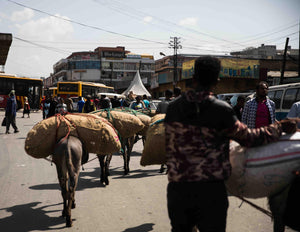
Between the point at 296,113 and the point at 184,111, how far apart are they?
14.6 feet

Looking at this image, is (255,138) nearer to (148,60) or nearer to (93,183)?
(93,183)

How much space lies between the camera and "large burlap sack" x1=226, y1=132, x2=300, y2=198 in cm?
232

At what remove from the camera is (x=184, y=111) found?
218 centimetres

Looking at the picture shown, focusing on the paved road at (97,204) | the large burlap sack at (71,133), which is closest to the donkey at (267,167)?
the paved road at (97,204)

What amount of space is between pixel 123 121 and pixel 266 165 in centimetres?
420

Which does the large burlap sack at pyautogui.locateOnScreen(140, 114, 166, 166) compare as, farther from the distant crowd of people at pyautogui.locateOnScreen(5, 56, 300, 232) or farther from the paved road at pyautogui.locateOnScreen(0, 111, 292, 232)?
the distant crowd of people at pyautogui.locateOnScreen(5, 56, 300, 232)

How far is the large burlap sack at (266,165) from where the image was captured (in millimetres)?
2316

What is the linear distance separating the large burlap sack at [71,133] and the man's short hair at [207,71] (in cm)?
266

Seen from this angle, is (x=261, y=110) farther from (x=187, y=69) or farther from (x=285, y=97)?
(x=187, y=69)

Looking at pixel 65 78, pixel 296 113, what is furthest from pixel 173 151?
pixel 65 78

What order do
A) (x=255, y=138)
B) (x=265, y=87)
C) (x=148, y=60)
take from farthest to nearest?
Answer: 1. (x=148, y=60)
2. (x=265, y=87)
3. (x=255, y=138)

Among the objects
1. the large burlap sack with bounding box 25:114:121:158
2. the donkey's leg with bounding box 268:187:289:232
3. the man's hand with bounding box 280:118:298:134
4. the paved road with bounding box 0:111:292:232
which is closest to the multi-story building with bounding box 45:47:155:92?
the paved road with bounding box 0:111:292:232

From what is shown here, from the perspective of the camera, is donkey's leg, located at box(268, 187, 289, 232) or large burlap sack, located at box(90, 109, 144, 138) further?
large burlap sack, located at box(90, 109, 144, 138)

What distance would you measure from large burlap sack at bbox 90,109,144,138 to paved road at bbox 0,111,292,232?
105cm
